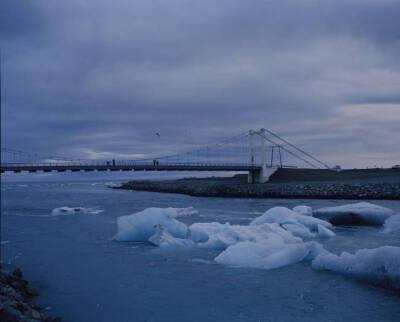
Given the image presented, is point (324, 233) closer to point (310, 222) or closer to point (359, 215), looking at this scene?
point (310, 222)

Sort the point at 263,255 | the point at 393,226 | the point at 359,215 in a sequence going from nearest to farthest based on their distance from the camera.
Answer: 1. the point at 263,255
2. the point at 393,226
3. the point at 359,215

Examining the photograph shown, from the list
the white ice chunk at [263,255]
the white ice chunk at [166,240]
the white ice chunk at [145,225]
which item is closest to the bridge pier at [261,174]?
the white ice chunk at [145,225]

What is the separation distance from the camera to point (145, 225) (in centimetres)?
1052

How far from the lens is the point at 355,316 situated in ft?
16.4

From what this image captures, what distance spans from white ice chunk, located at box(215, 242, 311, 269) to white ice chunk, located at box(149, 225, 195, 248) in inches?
71.3

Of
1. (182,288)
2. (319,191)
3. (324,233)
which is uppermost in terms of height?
(319,191)

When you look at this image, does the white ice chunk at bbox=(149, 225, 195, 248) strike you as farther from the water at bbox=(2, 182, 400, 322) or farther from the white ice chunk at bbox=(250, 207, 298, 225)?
the white ice chunk at bbox=(250, 207, 298, 225)

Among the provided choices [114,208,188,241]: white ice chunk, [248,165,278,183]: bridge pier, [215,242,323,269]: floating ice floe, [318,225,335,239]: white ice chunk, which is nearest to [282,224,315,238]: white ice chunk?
[318,225,335,239]: white ice chunk

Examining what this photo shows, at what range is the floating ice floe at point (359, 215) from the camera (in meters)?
12.5

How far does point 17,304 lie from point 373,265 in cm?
535

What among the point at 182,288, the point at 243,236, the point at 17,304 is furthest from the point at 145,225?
the point at 17,304

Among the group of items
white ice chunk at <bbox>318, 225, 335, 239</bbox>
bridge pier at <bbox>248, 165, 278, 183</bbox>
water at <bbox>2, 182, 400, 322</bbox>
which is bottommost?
water at <bbox>2, 182, 400, 322</bbox>

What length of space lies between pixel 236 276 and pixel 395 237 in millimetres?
5437

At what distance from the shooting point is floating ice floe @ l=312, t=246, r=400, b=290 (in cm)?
594
